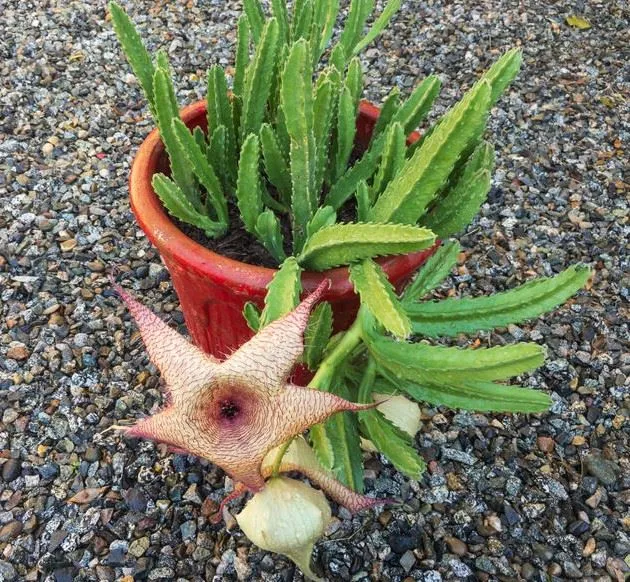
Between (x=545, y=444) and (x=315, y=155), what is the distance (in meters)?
0.79

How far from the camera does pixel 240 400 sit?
0.77 meters

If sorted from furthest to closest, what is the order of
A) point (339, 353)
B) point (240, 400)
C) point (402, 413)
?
point (402, 413), point (339, 353), point (240, 400)

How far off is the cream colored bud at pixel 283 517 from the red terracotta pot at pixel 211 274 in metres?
0.27

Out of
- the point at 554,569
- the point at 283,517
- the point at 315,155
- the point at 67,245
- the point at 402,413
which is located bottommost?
the point at 554,569

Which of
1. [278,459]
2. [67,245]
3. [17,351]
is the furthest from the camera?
[67,245]

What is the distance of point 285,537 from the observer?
2.98ft

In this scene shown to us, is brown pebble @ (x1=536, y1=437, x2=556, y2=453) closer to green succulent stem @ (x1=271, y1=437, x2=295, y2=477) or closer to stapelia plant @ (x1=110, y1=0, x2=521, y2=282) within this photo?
stapelia plant @ (x1=110, y1=0, x2=521, y2=282)

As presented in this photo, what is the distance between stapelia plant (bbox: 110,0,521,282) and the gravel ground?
50 cm

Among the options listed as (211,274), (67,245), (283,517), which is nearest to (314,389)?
(283,517)

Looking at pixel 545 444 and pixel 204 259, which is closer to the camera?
pixel 204 259

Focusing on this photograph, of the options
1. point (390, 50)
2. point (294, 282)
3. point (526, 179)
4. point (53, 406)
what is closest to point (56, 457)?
point (53, 406)

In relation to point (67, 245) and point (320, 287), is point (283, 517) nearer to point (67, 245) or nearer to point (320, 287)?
point (320, 287)

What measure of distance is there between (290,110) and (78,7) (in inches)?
77.7

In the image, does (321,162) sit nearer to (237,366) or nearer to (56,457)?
(237,366)
